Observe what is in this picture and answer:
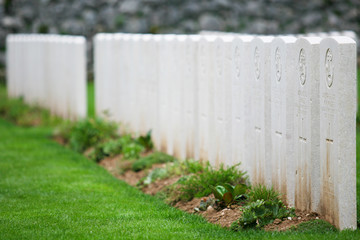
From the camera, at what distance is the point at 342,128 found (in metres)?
5.55

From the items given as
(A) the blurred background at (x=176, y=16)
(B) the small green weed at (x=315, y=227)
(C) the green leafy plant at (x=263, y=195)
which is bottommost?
(B) the small green weed at (x=315, y=227)

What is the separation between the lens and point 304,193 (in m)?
6.14

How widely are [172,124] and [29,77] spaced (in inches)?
283

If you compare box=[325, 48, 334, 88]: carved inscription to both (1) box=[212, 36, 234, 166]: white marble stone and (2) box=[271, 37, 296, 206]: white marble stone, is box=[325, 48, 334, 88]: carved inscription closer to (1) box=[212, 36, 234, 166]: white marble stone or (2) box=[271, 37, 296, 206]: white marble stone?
(2) box=[271, 37, 296, 206]: white marble stone

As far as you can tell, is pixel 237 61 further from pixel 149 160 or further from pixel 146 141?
pixel 146 141

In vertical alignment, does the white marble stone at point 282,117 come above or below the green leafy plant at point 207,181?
above

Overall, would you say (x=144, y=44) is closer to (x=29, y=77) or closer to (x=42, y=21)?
(x=29, y=77)

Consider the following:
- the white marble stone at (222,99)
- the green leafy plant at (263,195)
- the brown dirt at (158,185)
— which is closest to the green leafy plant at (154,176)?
the brown dirt at (158,185)

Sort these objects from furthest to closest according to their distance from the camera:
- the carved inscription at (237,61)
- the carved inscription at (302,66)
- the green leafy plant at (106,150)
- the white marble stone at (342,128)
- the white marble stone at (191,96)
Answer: the green leafy plant at (106,150)
the white marble stone at (191,96)
the carved inscription at (237,61)
the carved inscription at (302,66)
the white marble stone at (342,128)

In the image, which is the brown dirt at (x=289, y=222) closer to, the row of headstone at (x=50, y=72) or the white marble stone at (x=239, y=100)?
the white marble stone at (x=239, y=100)

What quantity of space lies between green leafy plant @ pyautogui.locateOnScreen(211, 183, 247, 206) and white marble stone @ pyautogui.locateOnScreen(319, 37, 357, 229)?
1171 mm

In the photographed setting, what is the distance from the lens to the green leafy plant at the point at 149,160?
9172 mm

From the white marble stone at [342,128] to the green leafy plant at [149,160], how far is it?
12.6 feet

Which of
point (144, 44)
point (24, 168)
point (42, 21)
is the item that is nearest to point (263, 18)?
point (42, 21)
